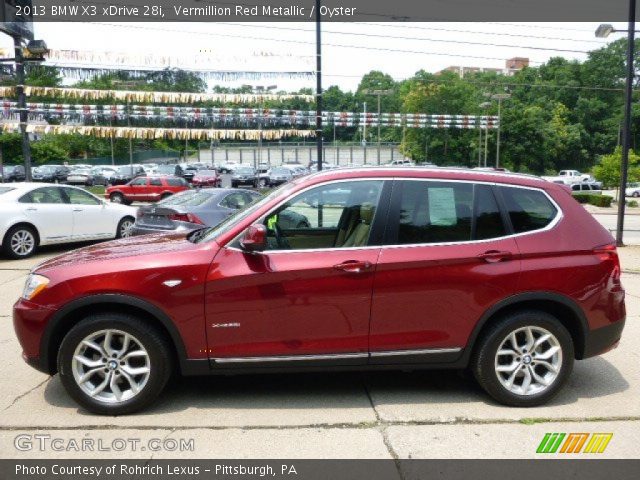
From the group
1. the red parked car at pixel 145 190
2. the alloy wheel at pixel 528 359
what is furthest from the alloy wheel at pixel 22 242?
the red parked car at pixel 145 190

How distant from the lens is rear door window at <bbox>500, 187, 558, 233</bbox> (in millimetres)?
4277

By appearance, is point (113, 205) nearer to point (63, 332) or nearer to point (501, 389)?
point (63, 332)

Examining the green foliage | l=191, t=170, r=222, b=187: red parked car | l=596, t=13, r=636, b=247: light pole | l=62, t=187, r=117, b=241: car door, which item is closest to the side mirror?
l=62, t=187, r=117, b=241: car door

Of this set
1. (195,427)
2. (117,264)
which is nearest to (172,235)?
(117,264)

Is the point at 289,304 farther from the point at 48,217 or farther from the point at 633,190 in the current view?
the point at 633,190

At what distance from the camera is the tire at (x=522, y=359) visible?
4141mm

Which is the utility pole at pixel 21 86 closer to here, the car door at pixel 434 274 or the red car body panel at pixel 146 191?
the red car body panel at pixel 146 191

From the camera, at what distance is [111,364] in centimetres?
394

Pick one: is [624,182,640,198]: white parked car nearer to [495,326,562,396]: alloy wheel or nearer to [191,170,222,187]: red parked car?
[191,170,222,187]: red parked car
